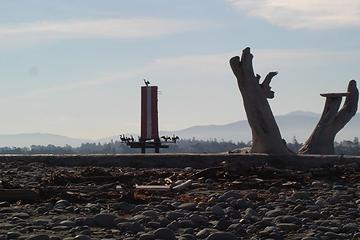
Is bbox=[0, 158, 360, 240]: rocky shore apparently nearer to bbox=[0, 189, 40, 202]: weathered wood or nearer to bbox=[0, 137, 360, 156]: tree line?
bbox=[0, 189, 40, 202]: weathered wood

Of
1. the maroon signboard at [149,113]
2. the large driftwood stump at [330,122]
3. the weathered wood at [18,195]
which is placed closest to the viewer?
the weathered wood at [18,195]

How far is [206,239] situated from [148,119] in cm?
1682

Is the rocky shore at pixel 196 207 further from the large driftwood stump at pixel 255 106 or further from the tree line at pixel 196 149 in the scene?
the tree line at pixel 196 149

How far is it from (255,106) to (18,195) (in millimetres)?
9282

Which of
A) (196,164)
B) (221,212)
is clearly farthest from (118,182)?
(221,212)

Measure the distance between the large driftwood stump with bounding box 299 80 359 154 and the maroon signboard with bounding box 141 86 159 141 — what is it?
505 cm

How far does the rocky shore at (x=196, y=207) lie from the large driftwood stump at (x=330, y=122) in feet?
21.8

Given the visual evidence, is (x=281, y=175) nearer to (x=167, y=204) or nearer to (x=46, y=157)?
(x=167, y=204)

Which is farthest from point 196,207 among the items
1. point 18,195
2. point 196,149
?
point 196,149

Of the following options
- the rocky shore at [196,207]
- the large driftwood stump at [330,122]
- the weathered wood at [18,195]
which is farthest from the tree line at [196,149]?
the weathered wood at [18,195]

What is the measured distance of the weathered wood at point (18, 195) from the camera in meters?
10.3

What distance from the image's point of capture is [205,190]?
474 inches

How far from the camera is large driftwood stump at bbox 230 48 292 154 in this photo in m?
18.3

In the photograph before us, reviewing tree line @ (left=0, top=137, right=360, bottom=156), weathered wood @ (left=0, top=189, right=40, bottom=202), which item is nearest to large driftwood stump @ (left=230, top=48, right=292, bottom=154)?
tree line @ (left=0, top=137, right=360, bottom=156)
